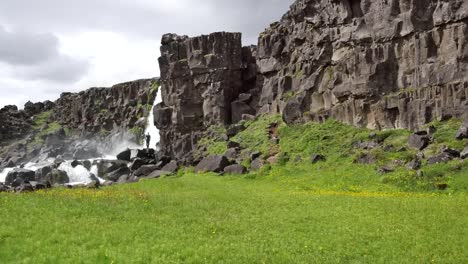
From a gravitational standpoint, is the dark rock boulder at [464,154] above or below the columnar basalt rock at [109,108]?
below

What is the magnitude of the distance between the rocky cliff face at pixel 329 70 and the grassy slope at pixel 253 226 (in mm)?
15368

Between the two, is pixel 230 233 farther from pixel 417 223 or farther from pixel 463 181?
pixel 463 181

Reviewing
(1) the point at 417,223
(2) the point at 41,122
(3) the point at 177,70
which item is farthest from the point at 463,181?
(2) the point at 41,122

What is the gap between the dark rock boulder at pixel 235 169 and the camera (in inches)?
2237

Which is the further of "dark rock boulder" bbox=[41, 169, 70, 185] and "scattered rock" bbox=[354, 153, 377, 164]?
"dark rock boulder" bbox=[41, 169, 70, 185]

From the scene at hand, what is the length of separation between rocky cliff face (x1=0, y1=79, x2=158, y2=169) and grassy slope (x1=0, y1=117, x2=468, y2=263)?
87271 mm

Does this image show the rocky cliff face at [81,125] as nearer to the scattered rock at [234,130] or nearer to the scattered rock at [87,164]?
the scattered rock at [87,164]

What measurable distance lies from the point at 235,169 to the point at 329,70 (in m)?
21.1

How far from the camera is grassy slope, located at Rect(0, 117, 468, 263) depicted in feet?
61.1

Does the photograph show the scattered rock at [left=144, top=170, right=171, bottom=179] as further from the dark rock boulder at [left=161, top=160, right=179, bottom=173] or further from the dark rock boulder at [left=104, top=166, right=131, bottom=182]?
the dark rock boulder at [left=104, top=166, right=131, bottom=182]

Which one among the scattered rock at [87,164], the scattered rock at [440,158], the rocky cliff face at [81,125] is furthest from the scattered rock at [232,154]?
the rocky cliff face at [81,125]

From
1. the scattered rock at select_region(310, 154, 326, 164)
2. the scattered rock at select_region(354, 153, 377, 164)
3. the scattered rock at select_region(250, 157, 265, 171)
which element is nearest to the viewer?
the scattered rock at select_region(354, 153, 377, 164)

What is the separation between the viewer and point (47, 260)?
17844mm

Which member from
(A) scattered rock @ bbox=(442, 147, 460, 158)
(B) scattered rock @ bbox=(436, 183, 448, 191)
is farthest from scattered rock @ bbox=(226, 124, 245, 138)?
(B) scattered rock @ bbox=(436, 183, 448, 191)
